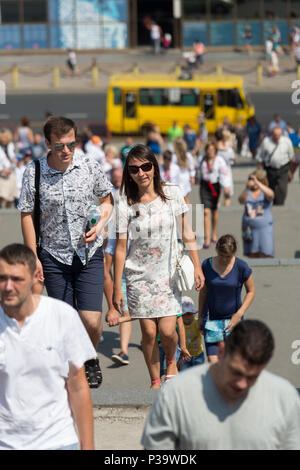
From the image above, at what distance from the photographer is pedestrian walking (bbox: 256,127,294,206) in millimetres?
15695

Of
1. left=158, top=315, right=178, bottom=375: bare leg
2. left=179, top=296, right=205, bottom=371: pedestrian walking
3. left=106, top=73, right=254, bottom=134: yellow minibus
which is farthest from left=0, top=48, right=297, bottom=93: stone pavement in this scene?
left=158, top=315, right=178, bottom=375: bare leg

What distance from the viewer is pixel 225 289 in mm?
7258

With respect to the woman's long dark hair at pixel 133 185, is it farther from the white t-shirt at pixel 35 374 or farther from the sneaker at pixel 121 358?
the sneaker at pixel 121 358

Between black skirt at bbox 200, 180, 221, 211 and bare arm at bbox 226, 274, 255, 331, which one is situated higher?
black skirt at bbox 200, 180, 221, 211

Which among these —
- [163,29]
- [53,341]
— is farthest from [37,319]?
[163,29]

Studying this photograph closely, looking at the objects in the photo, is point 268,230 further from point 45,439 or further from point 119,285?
point 45,439

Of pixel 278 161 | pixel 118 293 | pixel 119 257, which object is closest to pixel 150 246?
pixel 119 257

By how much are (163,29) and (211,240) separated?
37178mm

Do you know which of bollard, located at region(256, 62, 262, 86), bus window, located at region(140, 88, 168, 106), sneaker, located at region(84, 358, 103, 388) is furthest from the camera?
bollard, located at region(256, 62, 262, 86)

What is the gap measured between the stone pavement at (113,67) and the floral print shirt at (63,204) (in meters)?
36.2

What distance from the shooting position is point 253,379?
331cm

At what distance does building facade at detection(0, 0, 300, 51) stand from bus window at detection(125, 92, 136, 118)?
19.3 metres

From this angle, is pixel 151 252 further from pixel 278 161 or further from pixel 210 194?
pixel 278 161

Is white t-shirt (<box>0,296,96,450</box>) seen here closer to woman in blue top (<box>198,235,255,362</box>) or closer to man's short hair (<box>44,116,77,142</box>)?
man's short hair (<box>44,116,77,142</box>)
